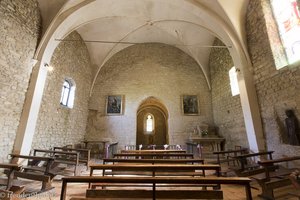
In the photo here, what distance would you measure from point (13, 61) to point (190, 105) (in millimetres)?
8370

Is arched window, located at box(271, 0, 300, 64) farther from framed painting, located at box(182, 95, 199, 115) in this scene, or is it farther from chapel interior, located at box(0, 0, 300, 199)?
framed painting, located at box(182, 95, 199, 115)

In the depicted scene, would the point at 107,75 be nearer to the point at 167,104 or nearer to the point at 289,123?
the point at 167,104

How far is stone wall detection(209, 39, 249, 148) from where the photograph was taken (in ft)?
23.1

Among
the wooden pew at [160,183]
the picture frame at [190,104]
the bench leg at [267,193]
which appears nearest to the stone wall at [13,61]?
the wooden pew at [160,183]

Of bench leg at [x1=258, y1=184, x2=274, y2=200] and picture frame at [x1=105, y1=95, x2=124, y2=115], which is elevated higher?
picture frame at [x1=105, y1=95, x2=124, y2=115]

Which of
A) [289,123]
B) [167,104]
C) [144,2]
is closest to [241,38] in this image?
[289,123]

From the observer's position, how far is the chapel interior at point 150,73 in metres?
4.56

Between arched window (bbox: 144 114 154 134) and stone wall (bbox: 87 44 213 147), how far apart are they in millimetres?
7013

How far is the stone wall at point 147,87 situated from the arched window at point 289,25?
5.51 metres

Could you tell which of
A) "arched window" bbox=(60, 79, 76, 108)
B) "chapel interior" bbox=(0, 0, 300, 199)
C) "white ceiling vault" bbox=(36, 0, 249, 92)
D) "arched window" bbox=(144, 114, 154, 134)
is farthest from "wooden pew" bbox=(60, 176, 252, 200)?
"arched window" bbox=(144, 114, 154, 134)

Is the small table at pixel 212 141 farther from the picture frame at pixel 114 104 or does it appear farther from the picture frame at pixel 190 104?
the picture frame at pixel 114 104

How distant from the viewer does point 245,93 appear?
5.45 metres

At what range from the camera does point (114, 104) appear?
9.80 metres

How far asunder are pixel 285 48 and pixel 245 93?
165 cm
